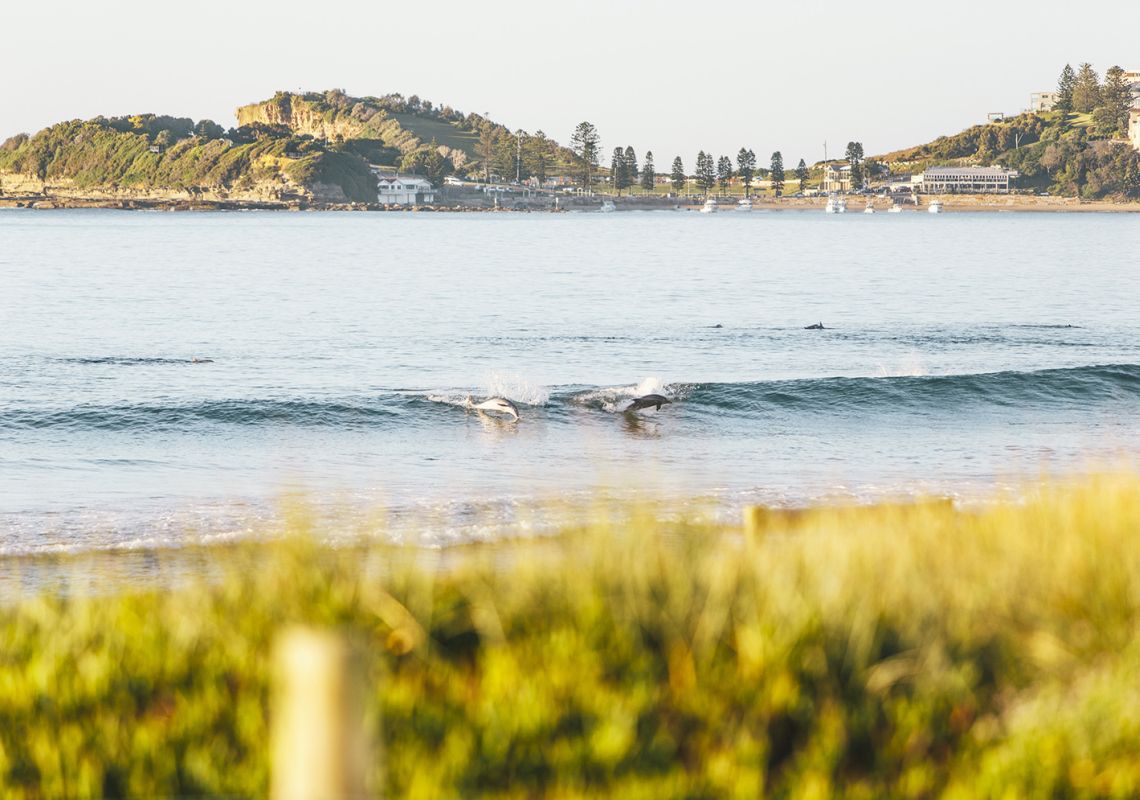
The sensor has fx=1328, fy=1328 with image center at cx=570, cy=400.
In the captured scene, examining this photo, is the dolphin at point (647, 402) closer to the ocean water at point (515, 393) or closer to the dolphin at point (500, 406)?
the ocean water at point (515, 393)

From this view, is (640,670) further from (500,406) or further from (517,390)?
(517,390)

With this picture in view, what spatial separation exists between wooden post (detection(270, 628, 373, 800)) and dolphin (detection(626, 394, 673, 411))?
19945mm

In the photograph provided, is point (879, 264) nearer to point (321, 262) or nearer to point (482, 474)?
point (321, 262)

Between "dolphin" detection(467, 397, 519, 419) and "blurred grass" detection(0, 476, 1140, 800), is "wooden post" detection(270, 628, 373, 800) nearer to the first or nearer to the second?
"blurred grass" detection(0, 476, 1140, 800)

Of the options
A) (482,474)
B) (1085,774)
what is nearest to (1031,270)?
(482,474)

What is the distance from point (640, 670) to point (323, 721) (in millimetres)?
2314

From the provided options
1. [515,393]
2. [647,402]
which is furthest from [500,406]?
[647,402]

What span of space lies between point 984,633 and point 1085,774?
0.96m

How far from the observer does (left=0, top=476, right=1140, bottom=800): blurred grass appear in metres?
4.49

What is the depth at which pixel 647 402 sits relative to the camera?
22.8 meters

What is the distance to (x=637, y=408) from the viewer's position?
76.1ft


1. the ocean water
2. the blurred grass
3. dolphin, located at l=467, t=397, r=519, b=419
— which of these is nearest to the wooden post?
the blurred grass

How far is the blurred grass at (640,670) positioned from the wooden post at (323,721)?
4.33ft

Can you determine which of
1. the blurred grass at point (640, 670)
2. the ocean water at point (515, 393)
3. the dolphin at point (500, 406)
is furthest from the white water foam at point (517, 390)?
the blurred grass at point (640, 670)
